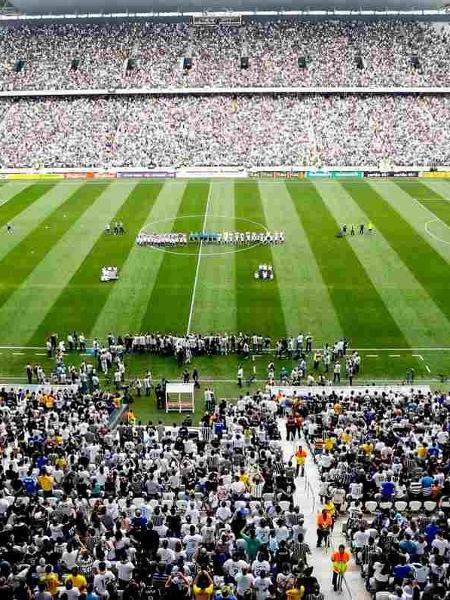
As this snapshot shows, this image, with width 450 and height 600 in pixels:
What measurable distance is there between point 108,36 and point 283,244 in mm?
48078

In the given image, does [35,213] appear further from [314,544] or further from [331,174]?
[314,544]

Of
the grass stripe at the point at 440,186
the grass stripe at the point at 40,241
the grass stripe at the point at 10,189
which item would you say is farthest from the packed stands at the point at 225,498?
the grass stripe at the point at 440,186

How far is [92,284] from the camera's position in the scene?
129ft

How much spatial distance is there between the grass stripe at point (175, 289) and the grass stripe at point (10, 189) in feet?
49.7

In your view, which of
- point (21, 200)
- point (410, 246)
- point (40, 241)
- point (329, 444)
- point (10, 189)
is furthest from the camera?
point (10, 189)

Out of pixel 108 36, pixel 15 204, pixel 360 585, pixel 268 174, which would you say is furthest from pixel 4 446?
pixel 108 36

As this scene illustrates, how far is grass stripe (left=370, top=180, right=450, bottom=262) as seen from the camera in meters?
45.3

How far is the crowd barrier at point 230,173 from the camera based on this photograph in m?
65.8

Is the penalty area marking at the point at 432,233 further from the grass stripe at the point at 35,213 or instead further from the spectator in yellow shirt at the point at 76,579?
the spectator in yellow shirt at the point at 76,579

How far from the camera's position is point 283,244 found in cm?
4566

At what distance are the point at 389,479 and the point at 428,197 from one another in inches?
1675

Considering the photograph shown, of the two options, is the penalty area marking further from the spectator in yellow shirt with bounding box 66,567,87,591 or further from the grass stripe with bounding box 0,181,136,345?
the spectator in yellow shirt with bounding box 66,567,87,591

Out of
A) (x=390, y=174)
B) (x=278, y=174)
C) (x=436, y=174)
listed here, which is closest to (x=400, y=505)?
(x=278, y=174)

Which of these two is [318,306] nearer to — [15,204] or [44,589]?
[44,589]
